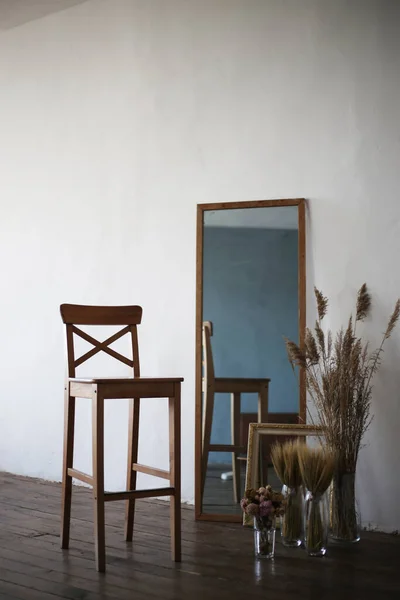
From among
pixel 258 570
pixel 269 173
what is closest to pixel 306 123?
pixel 269 173

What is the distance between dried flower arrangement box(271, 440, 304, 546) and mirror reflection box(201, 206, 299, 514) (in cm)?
51

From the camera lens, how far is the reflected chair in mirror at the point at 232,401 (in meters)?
3.71

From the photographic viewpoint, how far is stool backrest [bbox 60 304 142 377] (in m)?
3.16

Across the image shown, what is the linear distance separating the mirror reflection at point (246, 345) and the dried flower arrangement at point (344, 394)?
0.67ft

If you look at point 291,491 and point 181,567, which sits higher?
point 291,491

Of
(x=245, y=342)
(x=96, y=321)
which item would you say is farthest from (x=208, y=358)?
(x=96, y=321)

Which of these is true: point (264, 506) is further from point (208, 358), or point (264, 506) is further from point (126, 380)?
point (208, 358)

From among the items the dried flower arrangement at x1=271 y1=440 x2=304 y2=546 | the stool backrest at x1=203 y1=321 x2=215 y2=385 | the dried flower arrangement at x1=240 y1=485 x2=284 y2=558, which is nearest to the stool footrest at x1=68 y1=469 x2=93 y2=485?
the dried flower arrangement at x1=240 y1=485 x2=284 y2=558

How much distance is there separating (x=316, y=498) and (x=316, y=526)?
0.38 feet

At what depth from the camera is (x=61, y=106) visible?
4.87 metres

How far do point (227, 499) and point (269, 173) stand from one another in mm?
1743

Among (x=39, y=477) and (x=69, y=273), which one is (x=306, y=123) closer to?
(x=69, y=273)

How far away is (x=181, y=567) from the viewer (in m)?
2.82

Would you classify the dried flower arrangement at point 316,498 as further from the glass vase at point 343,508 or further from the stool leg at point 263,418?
the stool leg at point 263,418
